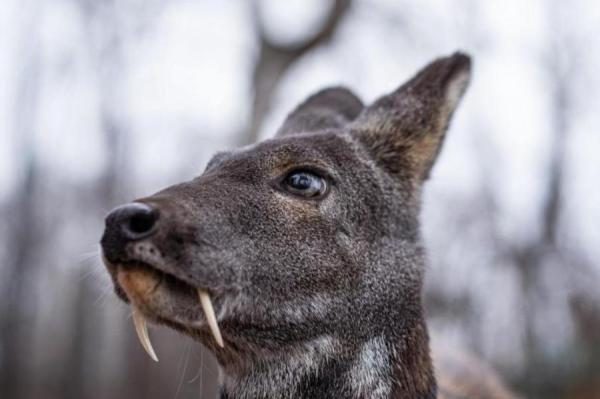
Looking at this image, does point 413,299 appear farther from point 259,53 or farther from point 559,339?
point 559,339

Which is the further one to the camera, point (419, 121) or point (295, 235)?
point (419, 121)

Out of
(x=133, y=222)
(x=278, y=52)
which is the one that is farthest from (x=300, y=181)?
Result: (x=278, y=52)

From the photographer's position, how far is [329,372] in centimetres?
311

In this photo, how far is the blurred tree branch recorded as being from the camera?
1139 centimetres

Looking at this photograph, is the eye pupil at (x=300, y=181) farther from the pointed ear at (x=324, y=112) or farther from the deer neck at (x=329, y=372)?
the pointed ear at (x=324, y=112)

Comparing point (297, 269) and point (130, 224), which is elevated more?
point (130, 224)

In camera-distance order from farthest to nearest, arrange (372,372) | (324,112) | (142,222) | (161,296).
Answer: (324,112) < (372,372) < (161,296) < (142,222)

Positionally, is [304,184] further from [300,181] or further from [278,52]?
[278,52]

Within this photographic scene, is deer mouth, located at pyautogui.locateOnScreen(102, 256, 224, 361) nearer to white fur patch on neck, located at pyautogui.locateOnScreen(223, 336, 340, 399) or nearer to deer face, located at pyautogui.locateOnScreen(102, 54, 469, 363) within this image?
deer face, located at pyautogui.locateOnScreen(102, 54, 469, 363)

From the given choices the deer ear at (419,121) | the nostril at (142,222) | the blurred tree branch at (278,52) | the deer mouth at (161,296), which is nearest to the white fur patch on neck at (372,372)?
the deer mouth at (161,296)

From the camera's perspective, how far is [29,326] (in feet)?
48.5

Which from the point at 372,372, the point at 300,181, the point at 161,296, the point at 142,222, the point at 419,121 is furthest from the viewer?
the point at 419,121

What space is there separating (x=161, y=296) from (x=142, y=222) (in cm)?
32

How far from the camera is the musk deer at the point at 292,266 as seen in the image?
261cm
